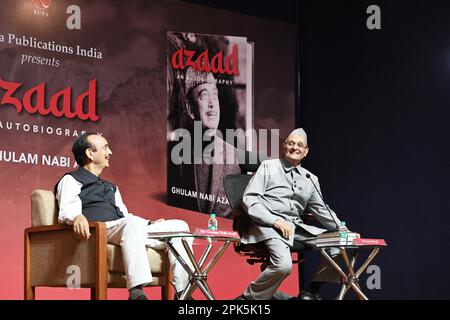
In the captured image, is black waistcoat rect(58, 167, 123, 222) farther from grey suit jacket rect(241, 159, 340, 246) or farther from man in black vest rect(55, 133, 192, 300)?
grey suit jacket rect(241, 159, 340, 246)

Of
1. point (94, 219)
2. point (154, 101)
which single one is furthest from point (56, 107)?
point (94, 219)

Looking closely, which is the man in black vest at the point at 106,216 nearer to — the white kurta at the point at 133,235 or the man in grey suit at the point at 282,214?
the white kurta at the point at 133,235

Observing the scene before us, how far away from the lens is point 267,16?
7.29 m

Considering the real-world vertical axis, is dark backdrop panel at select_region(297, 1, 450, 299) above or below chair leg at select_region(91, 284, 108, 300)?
above

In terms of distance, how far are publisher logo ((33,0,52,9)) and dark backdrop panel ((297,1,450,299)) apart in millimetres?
2418

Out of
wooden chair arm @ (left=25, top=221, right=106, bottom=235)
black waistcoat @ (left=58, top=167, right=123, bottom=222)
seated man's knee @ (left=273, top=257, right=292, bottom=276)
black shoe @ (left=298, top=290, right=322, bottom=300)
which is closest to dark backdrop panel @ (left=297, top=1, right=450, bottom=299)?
black shoe @ (left=298, top=290, right=322, bottom=300)

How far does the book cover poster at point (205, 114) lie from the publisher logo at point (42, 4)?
1067 mm

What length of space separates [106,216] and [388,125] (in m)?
2.94

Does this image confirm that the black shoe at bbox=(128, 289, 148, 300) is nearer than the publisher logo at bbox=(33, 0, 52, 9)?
Yes

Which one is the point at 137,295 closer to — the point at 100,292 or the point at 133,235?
the point at 100,292

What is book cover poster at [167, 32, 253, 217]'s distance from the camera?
6.68 metres

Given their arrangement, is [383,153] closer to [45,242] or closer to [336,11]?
[336,11]

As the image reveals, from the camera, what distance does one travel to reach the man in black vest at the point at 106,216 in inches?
170

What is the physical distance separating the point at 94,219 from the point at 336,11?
353 cm
